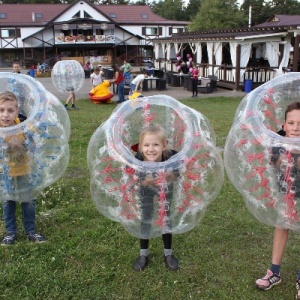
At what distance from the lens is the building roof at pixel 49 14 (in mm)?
44522

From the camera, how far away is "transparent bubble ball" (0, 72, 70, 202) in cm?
351

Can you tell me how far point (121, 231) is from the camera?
4.34m

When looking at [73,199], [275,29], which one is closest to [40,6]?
[275,29]

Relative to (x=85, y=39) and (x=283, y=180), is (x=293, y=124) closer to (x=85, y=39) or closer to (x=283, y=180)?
(x=283, y=180)

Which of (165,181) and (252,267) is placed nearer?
(165,181)

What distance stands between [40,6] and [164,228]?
4944 cm

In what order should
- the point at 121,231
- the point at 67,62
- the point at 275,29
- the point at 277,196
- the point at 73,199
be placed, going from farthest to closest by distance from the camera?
1. the point at 275,29
2. the point at 67,62
3. the point at 73,199
4. the point at 121,231
5. the point at 277,196

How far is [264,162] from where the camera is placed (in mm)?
2998

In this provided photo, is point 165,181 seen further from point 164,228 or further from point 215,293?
point 215,293

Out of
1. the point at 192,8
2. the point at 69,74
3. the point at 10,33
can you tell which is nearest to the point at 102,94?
the point at 69,74

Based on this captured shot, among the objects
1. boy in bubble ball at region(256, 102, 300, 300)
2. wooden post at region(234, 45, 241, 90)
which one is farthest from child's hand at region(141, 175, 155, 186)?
wooden post at region(234, 45, 241, 90)

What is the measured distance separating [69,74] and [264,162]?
11.4 meters

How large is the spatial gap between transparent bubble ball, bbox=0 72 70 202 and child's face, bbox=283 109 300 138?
6.67ft

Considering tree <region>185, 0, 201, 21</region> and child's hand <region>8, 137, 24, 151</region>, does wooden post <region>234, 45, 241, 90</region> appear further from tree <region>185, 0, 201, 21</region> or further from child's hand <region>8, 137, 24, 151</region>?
tree <region>185, 0, 201, 21</region>
